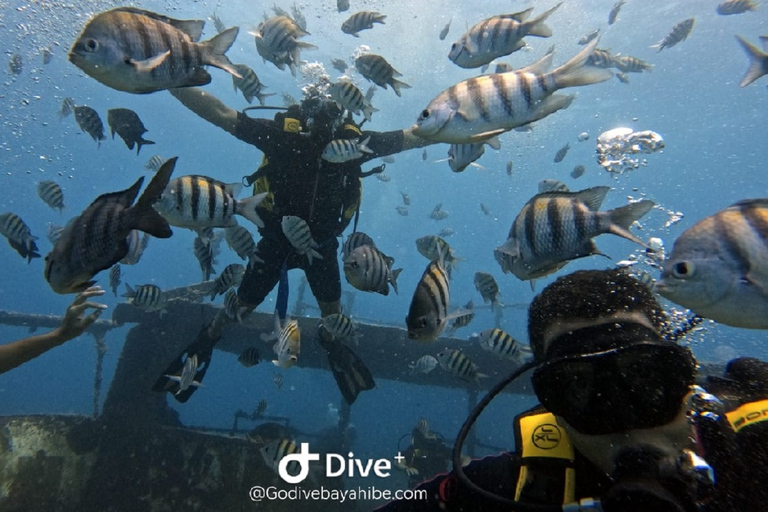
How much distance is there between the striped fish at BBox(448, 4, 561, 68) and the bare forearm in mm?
3964

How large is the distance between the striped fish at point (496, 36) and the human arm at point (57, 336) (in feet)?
11.5

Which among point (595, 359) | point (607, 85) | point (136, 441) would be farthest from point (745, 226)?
point (607, 85)

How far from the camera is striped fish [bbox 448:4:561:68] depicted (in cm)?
334

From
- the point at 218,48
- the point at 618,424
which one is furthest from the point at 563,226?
the point at 218,48

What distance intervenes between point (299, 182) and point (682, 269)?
502cm

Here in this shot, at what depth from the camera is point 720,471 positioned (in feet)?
5.35

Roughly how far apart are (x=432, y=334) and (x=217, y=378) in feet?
290

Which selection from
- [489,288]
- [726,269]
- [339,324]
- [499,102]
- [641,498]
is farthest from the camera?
[489,288]

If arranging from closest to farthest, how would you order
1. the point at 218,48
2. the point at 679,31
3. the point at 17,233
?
the point at 218,48 < the point at 17,233 < the point at 679,31

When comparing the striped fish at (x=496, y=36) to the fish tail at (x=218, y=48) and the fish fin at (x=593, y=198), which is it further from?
the fish tail at (x=218, y=48)

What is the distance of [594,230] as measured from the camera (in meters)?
2.45

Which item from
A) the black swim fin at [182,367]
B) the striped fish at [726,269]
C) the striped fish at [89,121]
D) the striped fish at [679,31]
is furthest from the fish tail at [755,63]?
the black swim fin at [182,367]

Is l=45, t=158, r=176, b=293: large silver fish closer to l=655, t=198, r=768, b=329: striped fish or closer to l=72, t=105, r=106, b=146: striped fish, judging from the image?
l=655, t=198, r=768, b=329: striped fish

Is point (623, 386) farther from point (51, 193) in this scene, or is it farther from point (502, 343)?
point (51, 193)
